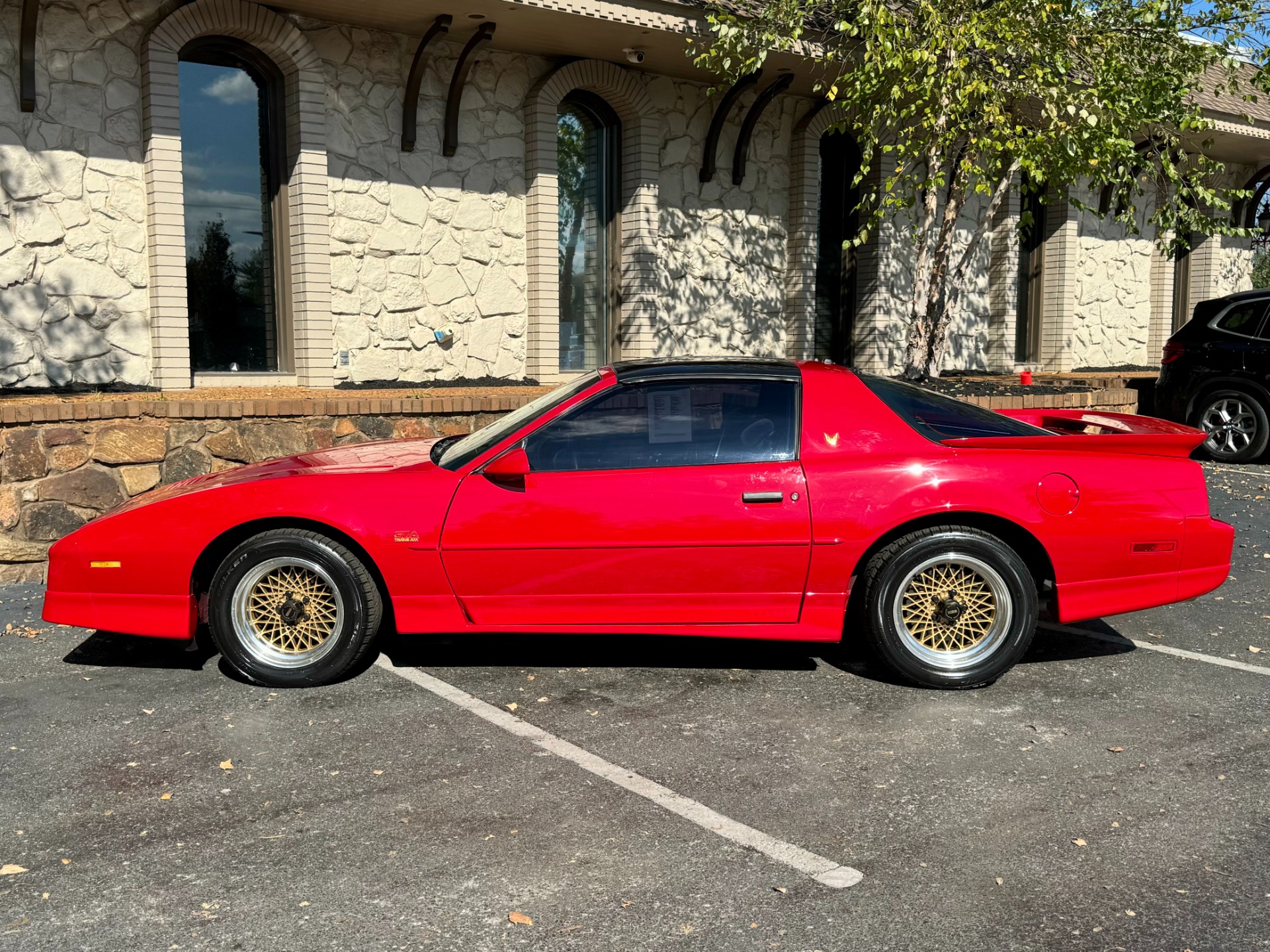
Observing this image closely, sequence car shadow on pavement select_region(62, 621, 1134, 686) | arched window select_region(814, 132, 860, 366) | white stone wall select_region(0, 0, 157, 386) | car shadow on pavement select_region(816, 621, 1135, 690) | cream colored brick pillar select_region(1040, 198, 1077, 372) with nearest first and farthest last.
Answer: car shadow on pavement select_region(816, 621, 1135, 690) → car shadow on pavement select_region(62, 621, 1134, 686) → white stone wall select_region(0, 0, 157, 386) → arched window select_region(814, 132, 860, 366) → cream colored brick pillar select_region(1040, 198, 1077, 372)

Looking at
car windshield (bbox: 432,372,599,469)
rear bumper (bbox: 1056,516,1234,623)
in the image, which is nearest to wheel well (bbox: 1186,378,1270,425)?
rear bumper (bbox: 1056,516,1234,623)

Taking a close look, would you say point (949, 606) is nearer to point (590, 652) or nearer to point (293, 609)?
point (590, 652)

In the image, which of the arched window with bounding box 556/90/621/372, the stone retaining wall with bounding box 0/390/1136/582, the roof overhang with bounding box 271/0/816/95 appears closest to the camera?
the stone retaining wall with bounding box 0/390/1136/582

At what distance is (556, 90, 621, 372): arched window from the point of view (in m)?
14.1

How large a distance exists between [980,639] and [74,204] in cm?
908

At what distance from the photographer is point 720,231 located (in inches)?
591

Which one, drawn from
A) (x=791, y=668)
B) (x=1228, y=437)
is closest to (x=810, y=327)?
(x=1228, y=437)

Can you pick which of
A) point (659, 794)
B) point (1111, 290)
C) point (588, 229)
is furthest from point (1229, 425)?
point (659, 794)

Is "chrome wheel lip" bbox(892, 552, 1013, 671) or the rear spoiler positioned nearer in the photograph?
"chrome wheel lip" bbox(892, 552, 1013, 671)

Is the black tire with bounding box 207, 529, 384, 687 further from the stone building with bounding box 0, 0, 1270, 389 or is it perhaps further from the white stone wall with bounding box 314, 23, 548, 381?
the white stone wall with bounding box 314, 23, 548, 381

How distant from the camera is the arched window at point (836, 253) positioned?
54.7 ft

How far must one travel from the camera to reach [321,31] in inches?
461

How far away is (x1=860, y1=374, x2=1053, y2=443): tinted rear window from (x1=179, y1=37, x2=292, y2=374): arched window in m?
8.18

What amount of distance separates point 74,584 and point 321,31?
27.2 ft
